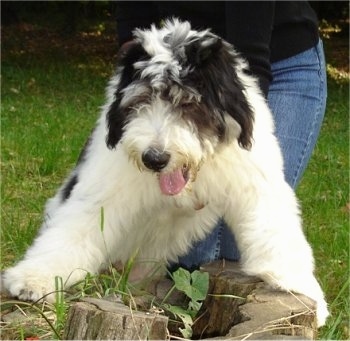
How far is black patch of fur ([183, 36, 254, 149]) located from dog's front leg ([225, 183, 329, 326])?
13.0 inches

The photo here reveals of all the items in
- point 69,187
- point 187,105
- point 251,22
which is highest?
point 251,22

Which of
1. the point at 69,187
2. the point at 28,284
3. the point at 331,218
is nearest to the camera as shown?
the point at 28,284

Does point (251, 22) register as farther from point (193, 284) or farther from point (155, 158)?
point (193, 284)

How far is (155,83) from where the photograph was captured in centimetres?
305

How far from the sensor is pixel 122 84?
3240 mm

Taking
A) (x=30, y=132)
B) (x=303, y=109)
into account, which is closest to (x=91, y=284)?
(x=303, y=109)

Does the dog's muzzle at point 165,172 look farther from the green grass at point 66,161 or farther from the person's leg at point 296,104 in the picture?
the person's leg at point 296,104

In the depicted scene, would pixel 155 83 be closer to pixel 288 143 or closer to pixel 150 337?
pixel 150 337

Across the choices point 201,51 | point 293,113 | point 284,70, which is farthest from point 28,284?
point 284,70

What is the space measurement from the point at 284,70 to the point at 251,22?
69cm

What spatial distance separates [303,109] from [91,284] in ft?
6.00

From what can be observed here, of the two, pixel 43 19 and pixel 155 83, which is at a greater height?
pixel 43 19

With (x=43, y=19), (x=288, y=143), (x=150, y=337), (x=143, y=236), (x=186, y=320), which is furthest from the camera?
(x=43, y=19)

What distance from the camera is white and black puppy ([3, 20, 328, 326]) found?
10.1ft
